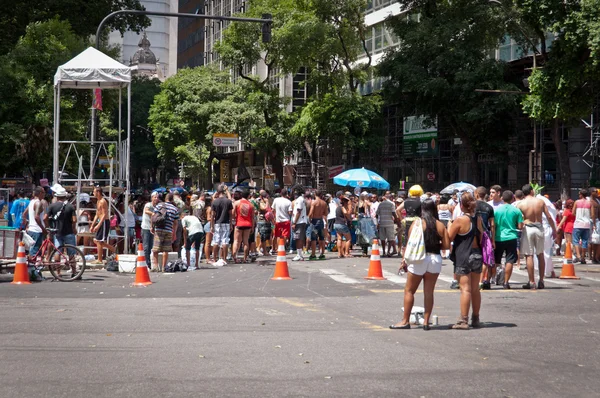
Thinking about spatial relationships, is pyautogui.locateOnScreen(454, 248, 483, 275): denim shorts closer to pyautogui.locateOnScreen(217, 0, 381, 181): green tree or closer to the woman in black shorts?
the woman in black shorts

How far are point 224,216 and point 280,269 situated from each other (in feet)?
13.2

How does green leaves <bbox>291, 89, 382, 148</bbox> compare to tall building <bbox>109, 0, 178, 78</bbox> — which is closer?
green leaves <bbox>291, 89, 382, 148</bbox>

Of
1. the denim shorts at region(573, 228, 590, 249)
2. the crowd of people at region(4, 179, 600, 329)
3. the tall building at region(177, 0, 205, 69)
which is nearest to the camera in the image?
the crowd of people at region(4, 179, 600, 329)

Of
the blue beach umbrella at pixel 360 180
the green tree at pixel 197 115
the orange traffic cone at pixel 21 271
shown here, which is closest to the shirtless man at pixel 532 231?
the orange traffic cone at pixel 21 271

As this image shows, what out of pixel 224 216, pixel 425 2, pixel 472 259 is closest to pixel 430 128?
pixel 425 2

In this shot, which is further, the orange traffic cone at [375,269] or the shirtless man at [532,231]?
the orange traffic cone at [375,269]

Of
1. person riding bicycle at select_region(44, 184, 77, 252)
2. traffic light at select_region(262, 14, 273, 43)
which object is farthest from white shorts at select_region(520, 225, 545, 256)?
traffic light at select_region(262, 14, 273, 43)

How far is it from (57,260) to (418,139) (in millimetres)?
32603

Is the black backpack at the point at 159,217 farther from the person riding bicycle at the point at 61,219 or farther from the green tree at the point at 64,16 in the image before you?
the green tree at the point at 64,16

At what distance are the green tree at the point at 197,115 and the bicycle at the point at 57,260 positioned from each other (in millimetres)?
38098

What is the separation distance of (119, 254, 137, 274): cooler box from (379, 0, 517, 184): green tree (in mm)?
22425

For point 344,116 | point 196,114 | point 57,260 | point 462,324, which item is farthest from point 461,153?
point 462,324

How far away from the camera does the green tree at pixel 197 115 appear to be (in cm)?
5781

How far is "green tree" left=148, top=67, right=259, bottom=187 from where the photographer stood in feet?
190
